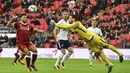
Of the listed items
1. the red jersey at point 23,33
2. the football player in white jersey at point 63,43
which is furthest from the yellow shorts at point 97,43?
the football player in white jersey at point 63,43

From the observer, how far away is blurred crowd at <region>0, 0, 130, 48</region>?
36.5 metres

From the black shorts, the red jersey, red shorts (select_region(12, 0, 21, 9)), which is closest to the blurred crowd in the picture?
red shorts (select_region(12, 0, 21, 9))

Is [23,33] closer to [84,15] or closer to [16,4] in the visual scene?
[84,15]

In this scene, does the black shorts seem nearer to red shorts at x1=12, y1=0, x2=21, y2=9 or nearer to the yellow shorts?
the yellow shorts

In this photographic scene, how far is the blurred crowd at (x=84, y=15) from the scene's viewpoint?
36.5 m

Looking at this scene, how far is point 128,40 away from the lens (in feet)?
113

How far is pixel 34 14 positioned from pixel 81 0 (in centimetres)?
508

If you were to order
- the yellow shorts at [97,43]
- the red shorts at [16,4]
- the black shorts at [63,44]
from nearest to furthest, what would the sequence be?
1. the yellow shorts at [97,43]
2. the black shorts at [63,44]
3. the red shorts at [16,4]

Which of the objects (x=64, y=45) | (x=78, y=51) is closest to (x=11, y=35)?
(x=78, y=51)

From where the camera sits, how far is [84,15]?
139ft

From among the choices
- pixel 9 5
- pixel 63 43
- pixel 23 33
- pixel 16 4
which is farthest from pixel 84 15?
pixel 23 33

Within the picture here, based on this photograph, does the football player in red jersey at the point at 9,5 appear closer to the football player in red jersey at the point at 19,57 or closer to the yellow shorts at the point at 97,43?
the football player in red jersey at the point at 19,57

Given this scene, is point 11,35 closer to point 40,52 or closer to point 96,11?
point 40,52

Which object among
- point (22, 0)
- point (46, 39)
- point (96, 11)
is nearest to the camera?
point (46, 39)
